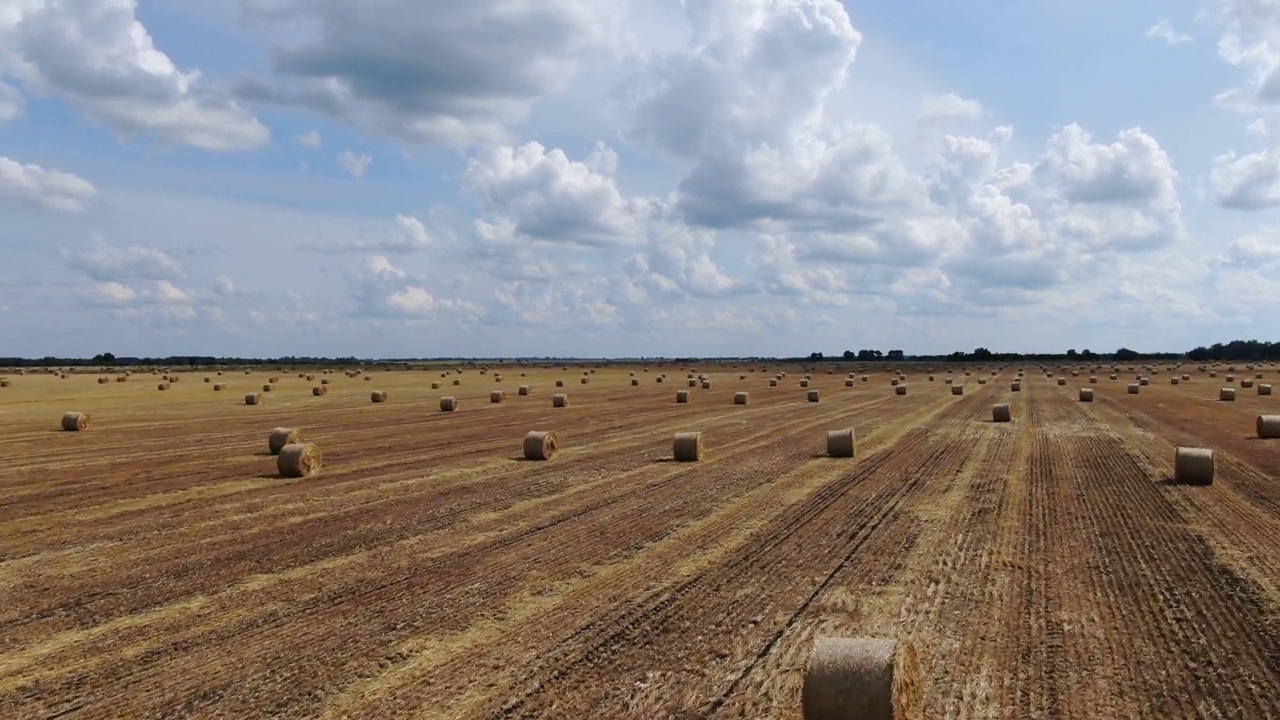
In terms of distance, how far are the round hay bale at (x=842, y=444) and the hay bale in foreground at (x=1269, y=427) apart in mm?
12569

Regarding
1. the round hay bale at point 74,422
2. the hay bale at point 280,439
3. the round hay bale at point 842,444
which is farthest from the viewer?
the round hay bale at point 74,422

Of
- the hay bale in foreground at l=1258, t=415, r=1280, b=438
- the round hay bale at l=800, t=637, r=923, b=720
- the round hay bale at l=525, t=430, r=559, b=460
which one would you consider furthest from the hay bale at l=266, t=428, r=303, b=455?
the hay bale in foreground at l=1258, t=415, r=1280, b=438

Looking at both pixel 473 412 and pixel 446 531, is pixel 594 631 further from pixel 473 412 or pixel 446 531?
pixel 473 412

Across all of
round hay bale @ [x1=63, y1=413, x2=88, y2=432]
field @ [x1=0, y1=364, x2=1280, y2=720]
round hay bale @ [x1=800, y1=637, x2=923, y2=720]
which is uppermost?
round hay bale @ [x1=63, y1=413, x2=88, y2=432]

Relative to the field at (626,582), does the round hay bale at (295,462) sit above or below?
above

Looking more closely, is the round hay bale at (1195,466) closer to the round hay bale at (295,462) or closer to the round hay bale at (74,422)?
the round hay bale at (295,462)

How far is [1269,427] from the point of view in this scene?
Result: 24.2 metres

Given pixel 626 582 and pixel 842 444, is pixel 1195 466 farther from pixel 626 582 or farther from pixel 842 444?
pixel 626 582

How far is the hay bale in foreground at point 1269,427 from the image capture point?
2406 cm

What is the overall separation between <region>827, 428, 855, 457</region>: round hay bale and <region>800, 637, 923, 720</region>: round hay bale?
1443 centimetres

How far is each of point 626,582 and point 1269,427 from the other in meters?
22.2

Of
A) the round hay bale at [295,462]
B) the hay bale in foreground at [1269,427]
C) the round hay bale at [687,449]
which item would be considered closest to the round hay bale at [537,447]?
the round hay bale at [687,449]

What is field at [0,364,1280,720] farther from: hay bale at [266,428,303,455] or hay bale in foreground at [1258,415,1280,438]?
hay bale in foreground at [1258,415,1280,438]

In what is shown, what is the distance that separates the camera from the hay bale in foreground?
24062 mm
